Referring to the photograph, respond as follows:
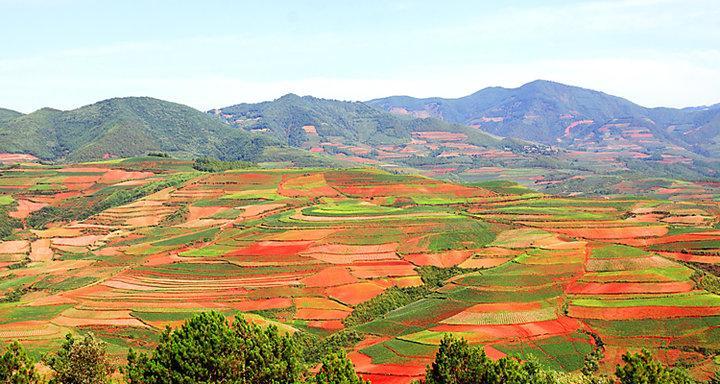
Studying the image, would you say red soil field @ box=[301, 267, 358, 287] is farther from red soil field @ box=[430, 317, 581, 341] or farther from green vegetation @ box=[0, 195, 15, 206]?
green vegetation @ box=[0, 195, 15, 206]

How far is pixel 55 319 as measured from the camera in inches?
2721

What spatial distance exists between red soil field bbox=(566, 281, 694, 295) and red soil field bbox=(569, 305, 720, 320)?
4.93 meters

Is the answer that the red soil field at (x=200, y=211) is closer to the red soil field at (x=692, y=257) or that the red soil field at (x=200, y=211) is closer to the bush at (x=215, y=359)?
the red soil field at (x=692, y=257)

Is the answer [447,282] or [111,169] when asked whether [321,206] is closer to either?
[447,282]

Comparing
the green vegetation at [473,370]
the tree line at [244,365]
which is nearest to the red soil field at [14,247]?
the tree line at [244,365]

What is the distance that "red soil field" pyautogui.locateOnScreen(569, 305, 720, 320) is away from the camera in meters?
64.0

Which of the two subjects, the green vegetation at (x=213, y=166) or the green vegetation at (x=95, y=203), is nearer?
the green vegetation at (x=95, y=203)

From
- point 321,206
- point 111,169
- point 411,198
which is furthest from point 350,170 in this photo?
point 111,169

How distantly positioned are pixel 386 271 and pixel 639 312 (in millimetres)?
34245

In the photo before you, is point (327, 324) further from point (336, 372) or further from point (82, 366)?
point (82, 366)

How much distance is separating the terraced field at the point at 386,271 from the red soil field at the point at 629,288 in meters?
0.23

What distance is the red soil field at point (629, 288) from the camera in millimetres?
71188

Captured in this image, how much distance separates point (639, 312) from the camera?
66312 millimetres

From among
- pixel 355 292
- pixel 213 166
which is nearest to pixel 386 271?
pixel 355 292
